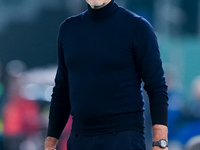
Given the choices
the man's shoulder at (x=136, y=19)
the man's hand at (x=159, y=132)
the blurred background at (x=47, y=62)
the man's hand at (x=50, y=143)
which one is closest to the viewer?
the man's hand at (x=159, y=132)

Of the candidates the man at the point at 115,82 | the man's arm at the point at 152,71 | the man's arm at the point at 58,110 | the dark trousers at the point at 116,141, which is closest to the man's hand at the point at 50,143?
the man's arm at the point at 58,110

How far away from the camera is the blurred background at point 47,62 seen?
1027 cm

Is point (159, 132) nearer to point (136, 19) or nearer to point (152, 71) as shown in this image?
point (152, 71)

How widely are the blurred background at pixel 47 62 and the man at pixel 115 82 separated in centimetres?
617

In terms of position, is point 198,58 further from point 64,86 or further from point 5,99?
point 64,86

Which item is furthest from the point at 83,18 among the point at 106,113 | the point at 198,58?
the point at 198,58

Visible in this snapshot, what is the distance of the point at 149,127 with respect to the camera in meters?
10.1

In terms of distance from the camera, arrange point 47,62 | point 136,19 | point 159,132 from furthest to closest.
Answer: point 47,62 → point 136,19 → point 159,132

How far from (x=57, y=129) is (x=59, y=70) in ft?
1.06

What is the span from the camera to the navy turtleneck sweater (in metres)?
3.21

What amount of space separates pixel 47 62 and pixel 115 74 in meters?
8.92

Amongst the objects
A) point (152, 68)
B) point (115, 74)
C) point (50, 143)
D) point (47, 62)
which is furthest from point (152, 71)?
point (47, 62)

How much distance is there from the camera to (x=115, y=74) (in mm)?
3217

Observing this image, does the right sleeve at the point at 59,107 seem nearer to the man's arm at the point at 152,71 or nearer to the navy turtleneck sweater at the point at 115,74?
the navy turtleneck sweater at the point at 115,74
